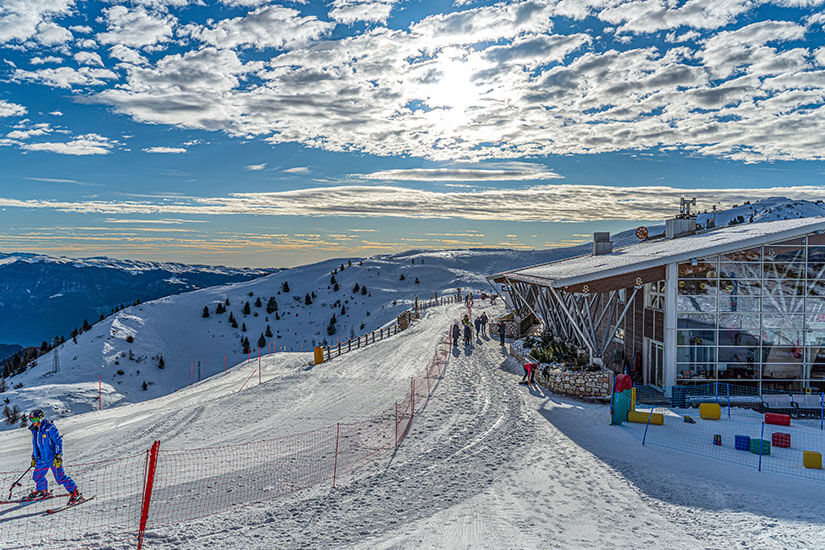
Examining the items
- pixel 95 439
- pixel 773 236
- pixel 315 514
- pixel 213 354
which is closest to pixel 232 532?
pixel 315 514

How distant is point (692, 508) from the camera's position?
1123 centimetres

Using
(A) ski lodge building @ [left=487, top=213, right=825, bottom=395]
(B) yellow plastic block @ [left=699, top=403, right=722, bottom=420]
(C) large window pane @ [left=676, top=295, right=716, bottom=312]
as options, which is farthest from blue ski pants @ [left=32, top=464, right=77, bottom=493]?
(C) large window pane @ [left=676, top=295, right=716, bottom=312]

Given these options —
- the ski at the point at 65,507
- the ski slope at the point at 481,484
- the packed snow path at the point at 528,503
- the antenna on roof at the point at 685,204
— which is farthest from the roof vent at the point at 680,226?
the ski at the point at 65,507

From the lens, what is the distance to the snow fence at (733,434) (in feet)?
47.1

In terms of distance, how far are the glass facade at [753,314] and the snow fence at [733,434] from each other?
6.73 ft

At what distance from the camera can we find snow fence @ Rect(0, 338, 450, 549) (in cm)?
938

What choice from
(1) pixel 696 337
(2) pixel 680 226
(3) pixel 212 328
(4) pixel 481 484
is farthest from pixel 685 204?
(3) pixel 212 328

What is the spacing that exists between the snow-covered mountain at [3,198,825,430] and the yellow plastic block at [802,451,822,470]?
35.6m

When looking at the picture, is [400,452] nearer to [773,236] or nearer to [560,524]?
[560,524]

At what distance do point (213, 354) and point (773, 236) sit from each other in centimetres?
5448

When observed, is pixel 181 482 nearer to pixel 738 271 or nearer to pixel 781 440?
pixel 781 440

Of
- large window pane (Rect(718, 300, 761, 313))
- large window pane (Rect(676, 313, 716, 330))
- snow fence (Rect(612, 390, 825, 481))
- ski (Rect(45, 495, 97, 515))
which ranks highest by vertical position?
large window pane (Rect(718, 300, 761, 313))

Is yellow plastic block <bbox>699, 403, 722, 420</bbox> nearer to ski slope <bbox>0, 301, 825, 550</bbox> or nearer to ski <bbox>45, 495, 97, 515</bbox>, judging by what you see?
ski slope <bbox>0, 301, 825, 550</bbox>

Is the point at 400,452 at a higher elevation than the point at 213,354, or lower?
higher
